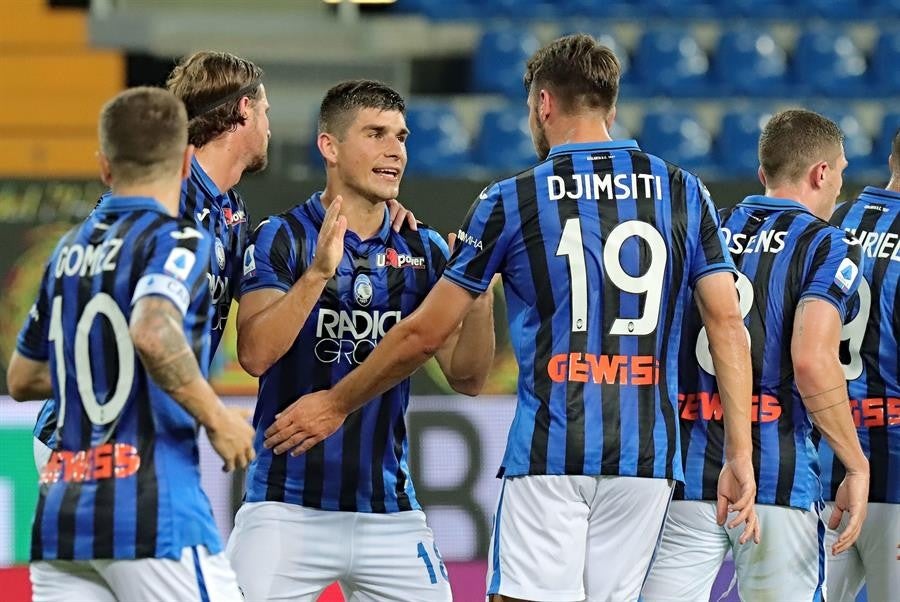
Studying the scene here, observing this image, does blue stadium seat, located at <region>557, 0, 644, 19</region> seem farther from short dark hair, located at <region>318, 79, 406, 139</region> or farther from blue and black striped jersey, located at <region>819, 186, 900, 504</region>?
short dark hair, located at <region>318, 79, 406, 139</region>

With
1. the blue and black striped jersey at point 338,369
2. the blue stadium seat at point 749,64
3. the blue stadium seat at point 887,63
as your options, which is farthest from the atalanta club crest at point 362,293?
the blue stadium seat at point 887,63

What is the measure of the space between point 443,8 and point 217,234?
7456mm

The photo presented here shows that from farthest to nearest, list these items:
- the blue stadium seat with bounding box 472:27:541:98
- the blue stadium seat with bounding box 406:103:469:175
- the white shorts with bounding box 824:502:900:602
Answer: the blue stadium seat with bounding box 472:27:541:98
the blue stadium seat with bounding box 406:103:469:175
the white shorts with bounding box 824:502:900:602

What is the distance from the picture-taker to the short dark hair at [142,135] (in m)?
3.47

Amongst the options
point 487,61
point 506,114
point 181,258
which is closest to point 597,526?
point 181,258

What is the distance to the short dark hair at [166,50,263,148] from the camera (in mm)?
4715

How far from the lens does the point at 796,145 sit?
15.7 ft

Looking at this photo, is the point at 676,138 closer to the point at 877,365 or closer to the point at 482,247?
the point at 877,365

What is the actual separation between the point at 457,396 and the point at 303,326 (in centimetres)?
229

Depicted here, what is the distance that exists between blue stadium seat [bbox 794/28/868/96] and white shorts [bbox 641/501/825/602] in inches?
302

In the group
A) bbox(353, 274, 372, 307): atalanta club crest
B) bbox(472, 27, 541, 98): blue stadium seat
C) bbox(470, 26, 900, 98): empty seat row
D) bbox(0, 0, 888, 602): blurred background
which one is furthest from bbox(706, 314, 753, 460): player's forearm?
bbox(470, 26, 900, 98): empty seat row

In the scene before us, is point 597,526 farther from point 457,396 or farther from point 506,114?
point 506,114

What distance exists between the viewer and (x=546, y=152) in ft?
14.3

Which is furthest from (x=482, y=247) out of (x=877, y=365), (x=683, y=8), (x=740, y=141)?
(x=683, y=8)
